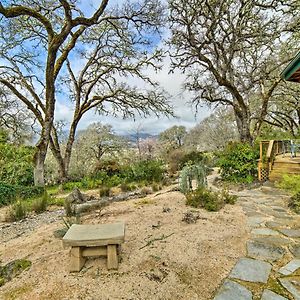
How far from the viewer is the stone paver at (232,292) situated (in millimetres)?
1938

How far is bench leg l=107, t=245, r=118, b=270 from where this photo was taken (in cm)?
236

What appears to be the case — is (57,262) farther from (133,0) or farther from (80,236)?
(133,0)

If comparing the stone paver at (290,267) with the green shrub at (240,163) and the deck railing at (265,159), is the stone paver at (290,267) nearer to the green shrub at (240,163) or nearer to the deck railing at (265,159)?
the green shrub at (240,163)

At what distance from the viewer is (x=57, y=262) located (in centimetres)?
257

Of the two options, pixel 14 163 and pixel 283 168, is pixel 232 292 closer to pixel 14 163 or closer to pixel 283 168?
pixel 283 168

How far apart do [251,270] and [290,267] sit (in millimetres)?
411

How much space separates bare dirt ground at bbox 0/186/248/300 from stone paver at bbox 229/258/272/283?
83 mm

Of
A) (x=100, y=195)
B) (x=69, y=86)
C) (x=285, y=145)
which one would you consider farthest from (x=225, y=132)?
(x=100, y=195)

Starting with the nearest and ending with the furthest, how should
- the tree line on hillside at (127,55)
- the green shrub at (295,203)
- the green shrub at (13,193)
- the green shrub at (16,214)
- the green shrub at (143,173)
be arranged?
the green shrub at (295,203) → the green shrub at (16,214) → the green shrub at (13,193) → the tree line on hillside at (127,55) → the green shrub at (143,173)

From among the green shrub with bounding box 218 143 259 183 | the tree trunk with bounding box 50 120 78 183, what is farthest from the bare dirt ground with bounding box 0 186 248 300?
the tree trunk with bounding box 50 120 78 183

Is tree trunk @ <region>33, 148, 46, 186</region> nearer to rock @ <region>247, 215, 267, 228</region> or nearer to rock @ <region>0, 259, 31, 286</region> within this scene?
rock @ <region>0, 259, 31, 286</region>

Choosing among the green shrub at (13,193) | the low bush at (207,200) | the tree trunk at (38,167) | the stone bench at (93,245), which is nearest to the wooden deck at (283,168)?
the low bush at (207,200)

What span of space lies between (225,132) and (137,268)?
2451cm

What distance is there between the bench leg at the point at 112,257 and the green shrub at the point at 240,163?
6.23 meters
